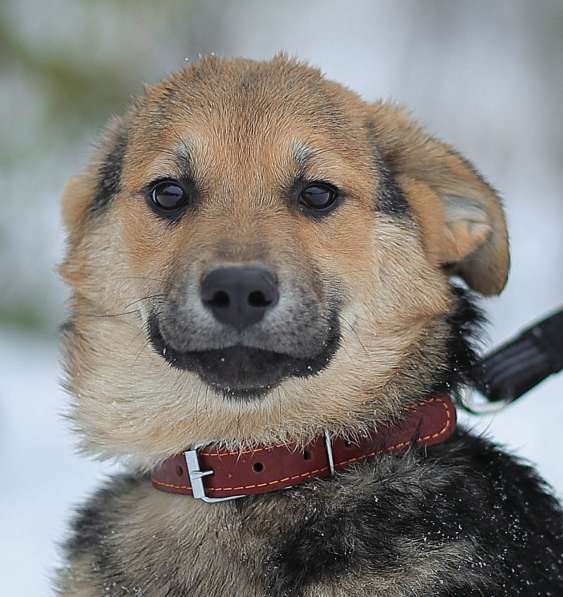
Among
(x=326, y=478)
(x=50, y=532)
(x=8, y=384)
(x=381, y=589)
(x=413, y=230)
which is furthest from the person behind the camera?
(x=8, y=384)

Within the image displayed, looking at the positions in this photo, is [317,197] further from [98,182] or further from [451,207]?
[98,182]

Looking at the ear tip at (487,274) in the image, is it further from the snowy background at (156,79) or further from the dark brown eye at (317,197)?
the dark brown eye at (317,197)

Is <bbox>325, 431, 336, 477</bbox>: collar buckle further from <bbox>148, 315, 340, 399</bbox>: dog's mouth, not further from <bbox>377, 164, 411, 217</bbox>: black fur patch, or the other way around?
<bbox>377, 164, 411, 217</bbox>: black fur patch

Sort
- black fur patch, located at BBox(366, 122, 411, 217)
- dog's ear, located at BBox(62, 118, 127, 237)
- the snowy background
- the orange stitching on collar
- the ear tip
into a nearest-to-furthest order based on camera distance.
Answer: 1. the orange stitching on collar
2. black fur patch, located at BBox(366, 122, 411, 217)
3. the ear tip
4. dog's ear, located at BBox(62, 118, 127, 237)
5. the snowy background

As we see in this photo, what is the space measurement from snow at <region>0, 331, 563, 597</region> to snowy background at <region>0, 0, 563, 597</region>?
18 mm

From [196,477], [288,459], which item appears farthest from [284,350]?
[196,477]

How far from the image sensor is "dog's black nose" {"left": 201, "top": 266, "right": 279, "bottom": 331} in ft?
9.24

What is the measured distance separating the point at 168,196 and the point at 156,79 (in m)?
7.21

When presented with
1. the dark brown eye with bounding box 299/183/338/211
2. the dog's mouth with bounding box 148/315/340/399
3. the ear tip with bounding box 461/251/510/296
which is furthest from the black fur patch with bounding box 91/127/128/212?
the ear tip with bounding box 461/251/510/296

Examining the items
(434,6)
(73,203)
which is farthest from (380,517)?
(434,6)

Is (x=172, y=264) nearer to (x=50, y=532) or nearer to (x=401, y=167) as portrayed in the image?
(x=401, y=167)

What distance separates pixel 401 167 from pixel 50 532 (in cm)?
430

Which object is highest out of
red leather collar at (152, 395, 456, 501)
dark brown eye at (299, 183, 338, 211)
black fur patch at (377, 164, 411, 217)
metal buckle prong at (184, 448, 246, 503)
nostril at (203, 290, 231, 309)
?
black fur patch at (377, 164, 411, 217)

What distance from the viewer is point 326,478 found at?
3.11m
